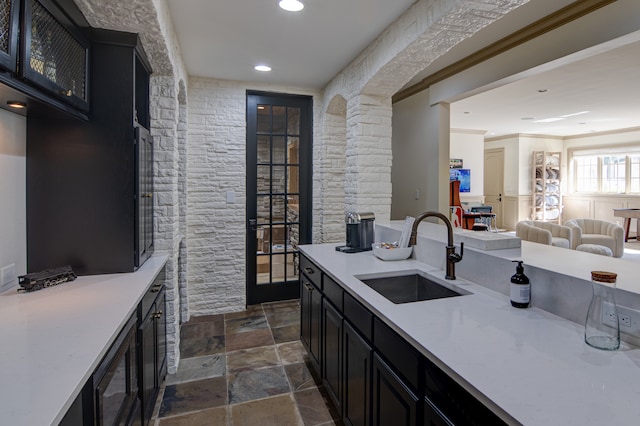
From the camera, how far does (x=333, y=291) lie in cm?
210

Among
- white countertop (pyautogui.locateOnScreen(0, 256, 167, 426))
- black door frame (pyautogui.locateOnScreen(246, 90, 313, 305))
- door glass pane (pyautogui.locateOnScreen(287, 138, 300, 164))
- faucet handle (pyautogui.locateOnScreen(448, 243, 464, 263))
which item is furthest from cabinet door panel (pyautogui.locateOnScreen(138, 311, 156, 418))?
door glass pane (pyautogui.locateOnScreen(287, 138, 300, 164))

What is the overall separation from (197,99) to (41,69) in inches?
98.0

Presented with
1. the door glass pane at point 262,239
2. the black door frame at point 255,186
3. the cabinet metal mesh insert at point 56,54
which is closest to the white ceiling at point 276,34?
the black door frame at point 255,186

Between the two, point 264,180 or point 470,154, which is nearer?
point 264,180

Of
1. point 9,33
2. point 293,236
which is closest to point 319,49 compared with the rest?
point 293,236

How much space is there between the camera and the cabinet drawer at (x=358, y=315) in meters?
1.61

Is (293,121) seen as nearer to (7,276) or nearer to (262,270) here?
(262,270)

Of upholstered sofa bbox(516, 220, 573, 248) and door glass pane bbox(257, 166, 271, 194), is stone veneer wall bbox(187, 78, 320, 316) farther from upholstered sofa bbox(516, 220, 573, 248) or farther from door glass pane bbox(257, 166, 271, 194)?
upholstered sofa bbox(516, 220, 573, 248)

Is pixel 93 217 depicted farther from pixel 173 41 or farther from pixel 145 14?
pixel 173 41

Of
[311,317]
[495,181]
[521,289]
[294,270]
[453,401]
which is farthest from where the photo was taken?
[495,181]

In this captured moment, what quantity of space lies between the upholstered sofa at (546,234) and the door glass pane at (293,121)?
3.39 m

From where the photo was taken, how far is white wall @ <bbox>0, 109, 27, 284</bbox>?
65.8 inches

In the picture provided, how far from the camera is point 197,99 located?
381 centimetres

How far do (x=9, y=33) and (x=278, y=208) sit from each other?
312 centimetres
